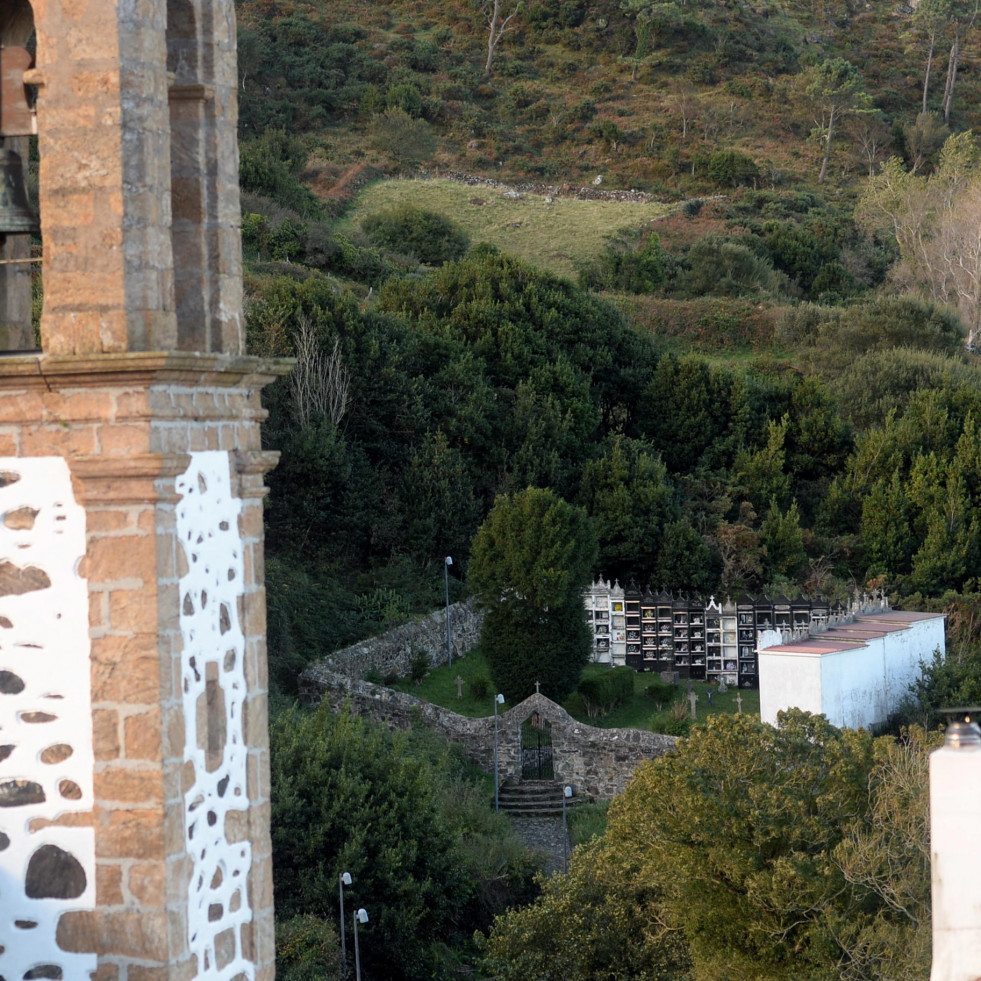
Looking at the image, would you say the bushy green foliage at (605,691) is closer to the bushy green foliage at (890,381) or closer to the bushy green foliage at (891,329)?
the bushy green foliage at (890,381)

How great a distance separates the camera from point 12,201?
661 cm

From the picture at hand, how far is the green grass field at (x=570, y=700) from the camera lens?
30109 millimetres

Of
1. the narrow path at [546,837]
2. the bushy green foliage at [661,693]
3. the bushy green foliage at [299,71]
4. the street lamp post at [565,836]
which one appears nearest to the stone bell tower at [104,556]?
the narrow path at [546,837]

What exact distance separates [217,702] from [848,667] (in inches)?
860

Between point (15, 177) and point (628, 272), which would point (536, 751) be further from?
point (628, 272)

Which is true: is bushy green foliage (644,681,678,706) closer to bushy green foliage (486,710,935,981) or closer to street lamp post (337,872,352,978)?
bushy green foliage (486,710,935,981)

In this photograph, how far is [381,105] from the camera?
68875 mm

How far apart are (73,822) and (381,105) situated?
65.9 m

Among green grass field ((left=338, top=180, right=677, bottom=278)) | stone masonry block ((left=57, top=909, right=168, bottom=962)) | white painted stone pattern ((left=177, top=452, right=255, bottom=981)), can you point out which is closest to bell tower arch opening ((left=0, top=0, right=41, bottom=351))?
white painted stone pattern ((left=177, top=452, right=255, bottom=981))

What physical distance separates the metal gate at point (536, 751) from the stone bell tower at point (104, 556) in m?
22.6

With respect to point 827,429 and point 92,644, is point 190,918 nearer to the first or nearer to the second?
point 92,644

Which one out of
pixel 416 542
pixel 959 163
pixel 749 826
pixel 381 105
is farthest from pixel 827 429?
pixel 381 105

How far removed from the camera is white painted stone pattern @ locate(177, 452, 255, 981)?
6.11 m

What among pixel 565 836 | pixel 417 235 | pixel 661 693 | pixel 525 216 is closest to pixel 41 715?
pixel 565 836
